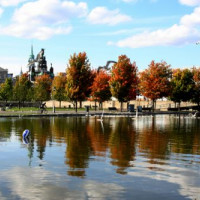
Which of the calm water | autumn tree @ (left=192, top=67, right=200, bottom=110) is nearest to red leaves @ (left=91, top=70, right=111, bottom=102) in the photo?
autumn tree @ (left=192, top=67, right=200, bottom=110)

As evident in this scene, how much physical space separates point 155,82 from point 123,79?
6.38 metres

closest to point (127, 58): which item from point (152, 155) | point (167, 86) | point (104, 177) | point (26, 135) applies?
point (167, 86)

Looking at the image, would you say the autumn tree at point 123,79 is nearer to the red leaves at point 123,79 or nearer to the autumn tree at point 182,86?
the red leaves at point 123,79

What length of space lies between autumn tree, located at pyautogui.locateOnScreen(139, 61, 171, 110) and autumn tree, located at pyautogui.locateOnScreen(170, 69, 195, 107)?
497 centimetres

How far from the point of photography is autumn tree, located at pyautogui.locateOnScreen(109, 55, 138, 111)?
69188mm

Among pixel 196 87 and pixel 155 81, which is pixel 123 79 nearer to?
pixel 155 81

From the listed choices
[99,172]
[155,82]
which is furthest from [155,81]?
[99,172]

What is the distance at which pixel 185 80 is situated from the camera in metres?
80.6

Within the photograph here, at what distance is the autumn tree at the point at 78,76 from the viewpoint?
221 feet

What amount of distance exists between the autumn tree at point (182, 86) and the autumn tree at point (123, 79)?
11111mm

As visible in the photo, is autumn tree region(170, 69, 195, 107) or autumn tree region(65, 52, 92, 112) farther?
Result: autumn tree region(170, 69, 195, 107)

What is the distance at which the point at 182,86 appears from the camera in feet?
258

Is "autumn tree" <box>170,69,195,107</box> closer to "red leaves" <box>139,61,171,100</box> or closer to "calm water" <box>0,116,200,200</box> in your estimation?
"red leaves" <box>139,61,171,100</box>

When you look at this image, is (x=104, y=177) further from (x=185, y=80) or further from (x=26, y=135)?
(x=185, y=80)
